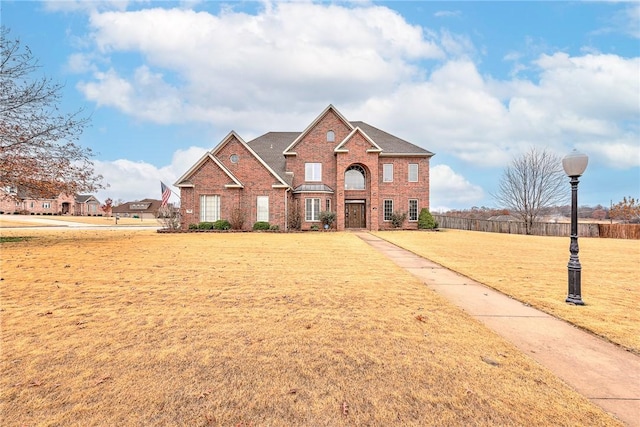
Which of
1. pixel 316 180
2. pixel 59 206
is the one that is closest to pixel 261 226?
pixel 316 180

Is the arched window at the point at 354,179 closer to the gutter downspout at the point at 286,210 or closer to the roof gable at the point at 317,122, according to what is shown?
the roof gable at the point at 317,122

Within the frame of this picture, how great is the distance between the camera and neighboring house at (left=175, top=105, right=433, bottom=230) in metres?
26.2

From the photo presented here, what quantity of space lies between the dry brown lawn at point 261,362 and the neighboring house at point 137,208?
107m

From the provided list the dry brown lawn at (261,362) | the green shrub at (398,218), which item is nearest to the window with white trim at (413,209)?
the green shrub at (398,218)

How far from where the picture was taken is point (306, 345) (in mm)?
4102

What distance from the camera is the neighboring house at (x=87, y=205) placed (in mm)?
90000

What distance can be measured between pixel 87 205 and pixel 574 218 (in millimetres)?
114141

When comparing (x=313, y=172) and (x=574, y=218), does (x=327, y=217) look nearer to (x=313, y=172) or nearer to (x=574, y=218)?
(x=313, y=172)

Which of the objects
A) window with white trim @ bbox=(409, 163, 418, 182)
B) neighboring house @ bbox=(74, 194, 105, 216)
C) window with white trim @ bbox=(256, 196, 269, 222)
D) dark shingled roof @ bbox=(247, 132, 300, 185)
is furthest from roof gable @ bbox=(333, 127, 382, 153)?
neighboring house @ bbox=(74, 194, 105, 216)

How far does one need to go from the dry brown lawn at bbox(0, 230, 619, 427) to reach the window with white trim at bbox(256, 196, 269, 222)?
20021 mm

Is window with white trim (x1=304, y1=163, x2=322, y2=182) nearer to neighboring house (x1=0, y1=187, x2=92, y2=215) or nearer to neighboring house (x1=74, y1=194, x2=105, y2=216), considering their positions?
neighboring house (x1=0, y1=187, x2=92, y2=215)

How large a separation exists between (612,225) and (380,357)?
38450 mm

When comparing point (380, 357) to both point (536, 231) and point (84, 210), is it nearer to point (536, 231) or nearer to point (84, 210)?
point (536, 231)

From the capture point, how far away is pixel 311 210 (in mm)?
28516
